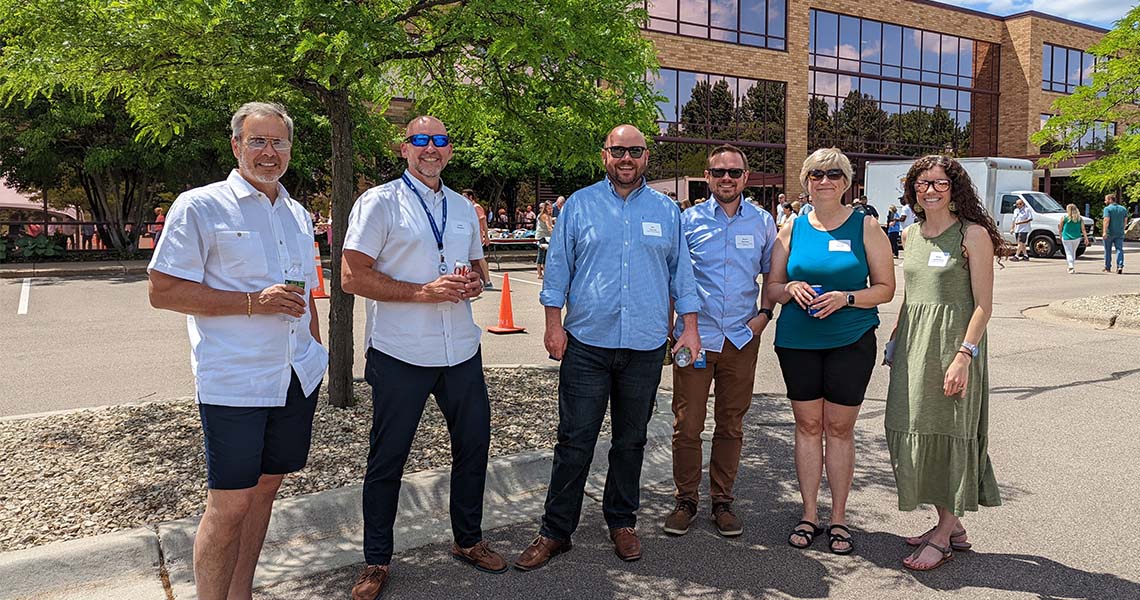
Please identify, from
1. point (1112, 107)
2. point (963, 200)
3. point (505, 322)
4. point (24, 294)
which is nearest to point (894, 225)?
point (1112, 107)

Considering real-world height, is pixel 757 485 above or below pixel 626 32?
below

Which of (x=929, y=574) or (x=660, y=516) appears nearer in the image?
(x=929, y=574)

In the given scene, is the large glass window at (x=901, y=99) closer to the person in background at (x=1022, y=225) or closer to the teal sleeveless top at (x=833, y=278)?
the person in background at (x=1022, y=225)

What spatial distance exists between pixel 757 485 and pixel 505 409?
1849 mm

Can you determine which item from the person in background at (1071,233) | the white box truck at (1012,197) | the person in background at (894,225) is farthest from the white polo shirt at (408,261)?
the white box truck at (1012,197)

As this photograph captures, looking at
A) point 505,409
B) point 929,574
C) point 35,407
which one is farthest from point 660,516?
point 35,407

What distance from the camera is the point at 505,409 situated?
5664mm

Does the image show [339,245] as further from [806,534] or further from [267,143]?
[806,534]

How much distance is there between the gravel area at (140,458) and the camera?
148 inches

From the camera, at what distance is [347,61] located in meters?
4.09

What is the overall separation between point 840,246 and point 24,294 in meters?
15.1

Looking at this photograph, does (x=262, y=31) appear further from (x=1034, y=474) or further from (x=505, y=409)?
(x=1034, y=474)

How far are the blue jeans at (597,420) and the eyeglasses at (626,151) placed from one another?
2.82 ft

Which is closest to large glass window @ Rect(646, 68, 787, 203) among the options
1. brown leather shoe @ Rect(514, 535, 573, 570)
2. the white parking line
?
the white parking line
